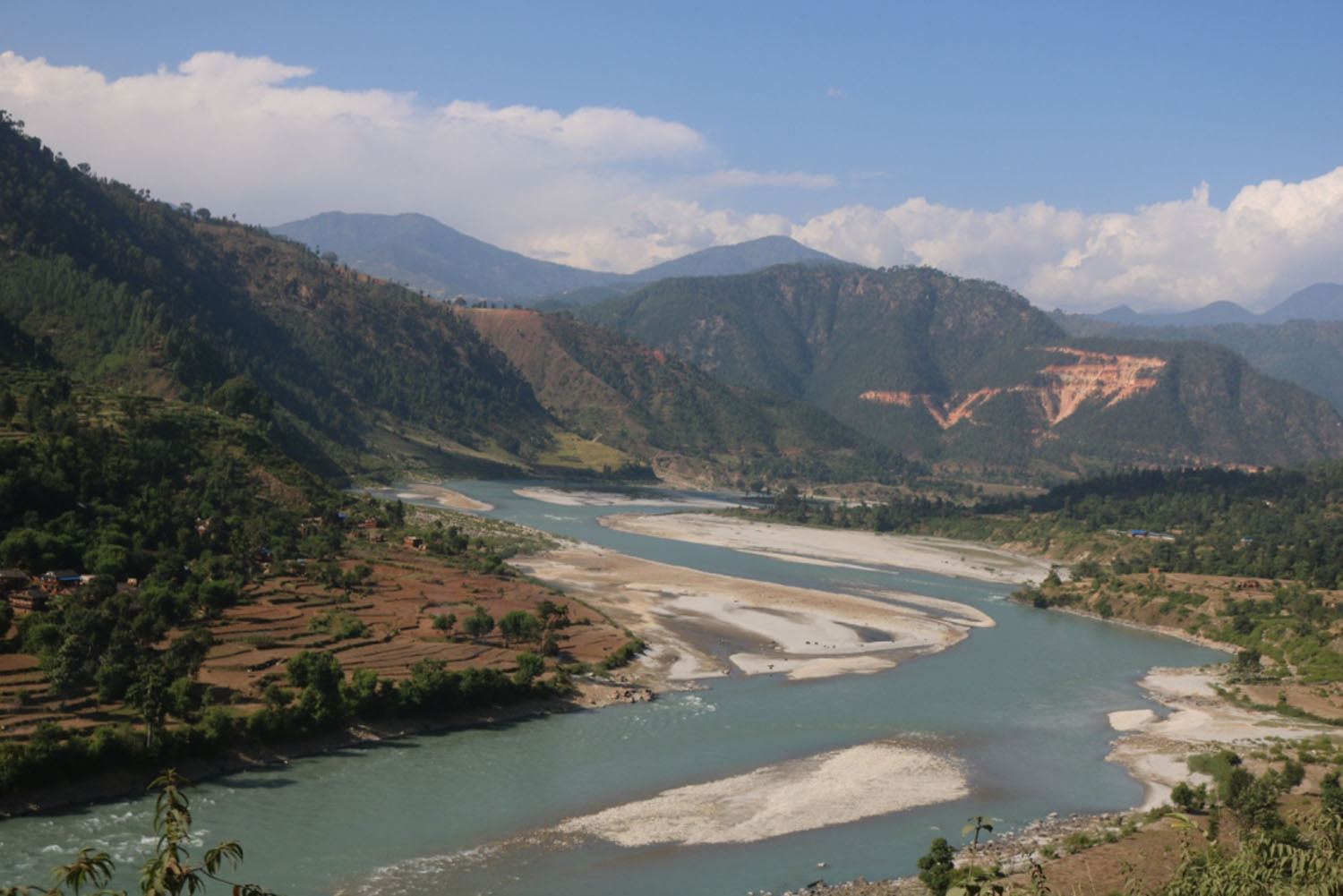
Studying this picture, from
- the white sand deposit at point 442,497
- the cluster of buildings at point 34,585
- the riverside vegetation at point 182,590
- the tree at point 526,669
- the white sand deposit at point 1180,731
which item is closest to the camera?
the riverside vegetation at point 182,590

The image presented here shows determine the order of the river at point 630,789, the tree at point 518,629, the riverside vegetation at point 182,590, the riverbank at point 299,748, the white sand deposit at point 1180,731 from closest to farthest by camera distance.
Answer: the river at point 630,789 → the riverbank at point 299,748 → the riverside vegetation at point 182,590 → the white sand deposit at point 1180,731 → the tree at point 518,629

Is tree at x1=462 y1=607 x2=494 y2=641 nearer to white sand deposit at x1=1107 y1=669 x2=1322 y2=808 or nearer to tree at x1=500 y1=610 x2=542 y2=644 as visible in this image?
tree at x1=500 y1=610 x2=542 y2=644

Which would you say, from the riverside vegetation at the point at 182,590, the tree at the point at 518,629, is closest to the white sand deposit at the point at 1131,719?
the riverside vegetation at the point at 182,590

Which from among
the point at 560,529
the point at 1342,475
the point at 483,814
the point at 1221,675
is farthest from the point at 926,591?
the point at 1342,475

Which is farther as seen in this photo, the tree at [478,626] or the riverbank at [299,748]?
the tree at [478,626]

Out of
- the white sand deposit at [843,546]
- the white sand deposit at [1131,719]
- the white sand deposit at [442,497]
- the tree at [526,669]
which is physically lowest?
the white sand deposit at [1131,719]

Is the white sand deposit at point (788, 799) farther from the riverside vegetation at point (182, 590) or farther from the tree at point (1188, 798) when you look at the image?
the riverside vegetation at point (182, 590)

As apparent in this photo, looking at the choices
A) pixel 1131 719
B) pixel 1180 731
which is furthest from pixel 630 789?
pixel 1180 731

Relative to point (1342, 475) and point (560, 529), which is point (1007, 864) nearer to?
point (560, 529)
